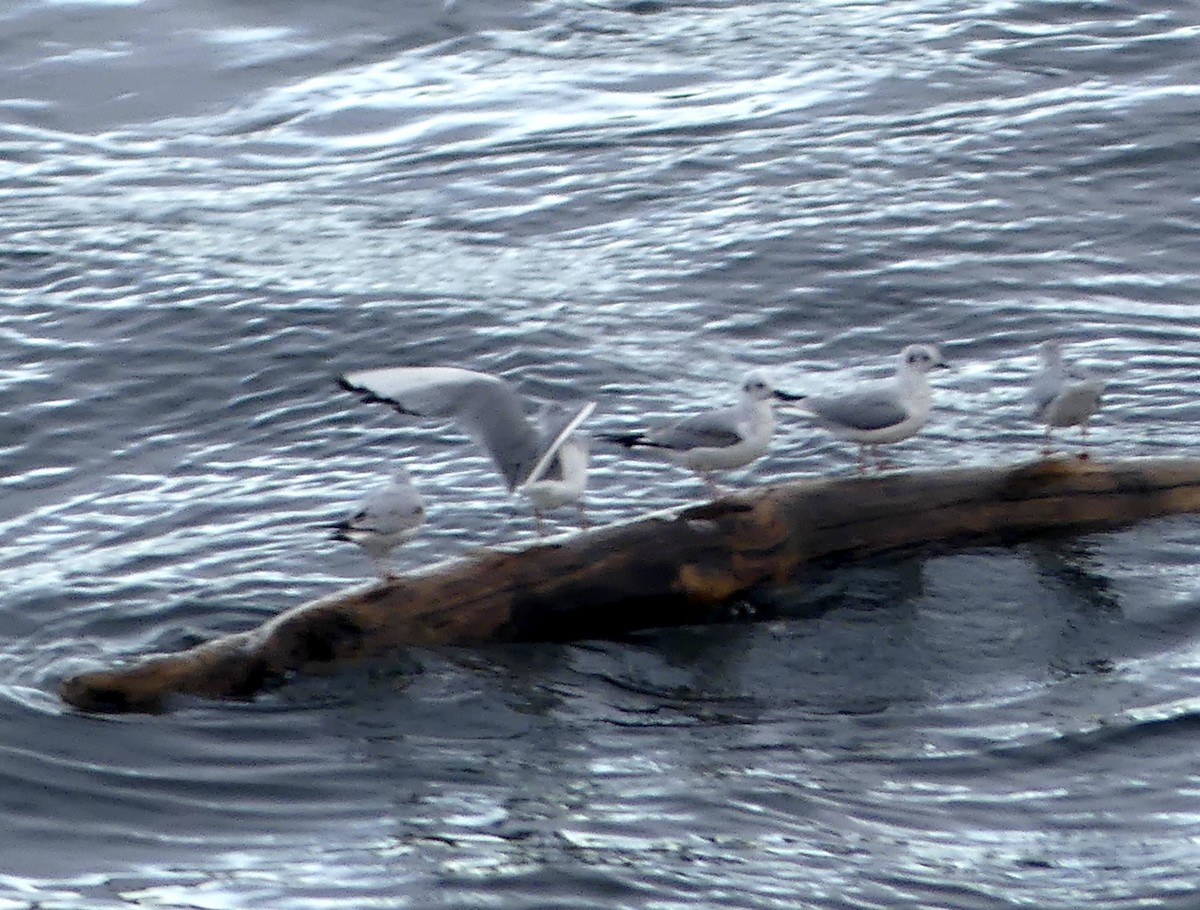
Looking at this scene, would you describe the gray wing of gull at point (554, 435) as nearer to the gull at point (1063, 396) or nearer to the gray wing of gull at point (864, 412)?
the gray wing of gull at point (864, 412)

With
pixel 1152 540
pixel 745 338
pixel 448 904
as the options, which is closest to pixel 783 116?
pixel 745 338

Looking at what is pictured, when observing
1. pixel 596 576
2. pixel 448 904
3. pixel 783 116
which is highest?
pixel 783 116

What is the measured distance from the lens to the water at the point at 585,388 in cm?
820

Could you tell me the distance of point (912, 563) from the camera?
390 inches

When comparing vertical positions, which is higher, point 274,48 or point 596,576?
point 274,48

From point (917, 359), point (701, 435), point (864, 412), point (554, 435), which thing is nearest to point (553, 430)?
point (554, 435)

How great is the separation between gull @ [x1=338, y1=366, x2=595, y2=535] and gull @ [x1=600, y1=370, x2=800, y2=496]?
49 cm

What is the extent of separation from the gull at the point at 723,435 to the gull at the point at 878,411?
428 mm

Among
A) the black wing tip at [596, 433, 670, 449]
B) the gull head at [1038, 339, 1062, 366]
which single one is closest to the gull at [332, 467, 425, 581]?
the black wing tip at [596, 433, 670, 449]

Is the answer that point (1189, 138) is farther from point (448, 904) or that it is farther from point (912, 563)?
point (448, 904)

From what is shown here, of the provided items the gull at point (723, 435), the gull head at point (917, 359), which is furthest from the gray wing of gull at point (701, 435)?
the gull head at point (917, 359)

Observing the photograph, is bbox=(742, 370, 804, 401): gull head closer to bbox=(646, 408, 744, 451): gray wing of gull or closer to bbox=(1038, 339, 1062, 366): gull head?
bbox=(646, 408, 744, 451): gray wing of gull

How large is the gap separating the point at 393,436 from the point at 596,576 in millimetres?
4129

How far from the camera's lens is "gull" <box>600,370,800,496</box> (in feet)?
33.6
